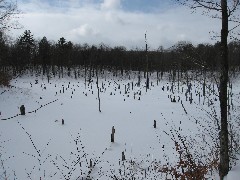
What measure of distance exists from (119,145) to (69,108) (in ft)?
37.9

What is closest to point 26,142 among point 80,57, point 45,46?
point 45,46

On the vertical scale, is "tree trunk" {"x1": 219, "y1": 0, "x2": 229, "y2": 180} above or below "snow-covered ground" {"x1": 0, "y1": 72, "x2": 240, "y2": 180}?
above

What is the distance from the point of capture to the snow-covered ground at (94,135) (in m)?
17.7

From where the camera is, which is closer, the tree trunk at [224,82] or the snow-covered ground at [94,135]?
the tree trunk at [224,82]

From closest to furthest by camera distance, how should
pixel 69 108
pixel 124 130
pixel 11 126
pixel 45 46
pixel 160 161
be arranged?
pixel 160 161 < pixel 11 126 < pixel 124 130 < pixel 69 108 < pixel 45 46

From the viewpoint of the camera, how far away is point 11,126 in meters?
24.4

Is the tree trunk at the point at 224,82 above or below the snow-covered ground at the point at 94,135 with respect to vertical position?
above

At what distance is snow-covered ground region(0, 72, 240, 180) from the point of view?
1769 cm

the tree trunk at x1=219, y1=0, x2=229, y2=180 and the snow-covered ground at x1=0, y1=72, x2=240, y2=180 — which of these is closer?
the tree trunk at x1=219, y1=0, x2=229, y2=180

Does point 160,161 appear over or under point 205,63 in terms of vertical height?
under

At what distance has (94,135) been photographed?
80.0 feet

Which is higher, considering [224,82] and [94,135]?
[224,82]

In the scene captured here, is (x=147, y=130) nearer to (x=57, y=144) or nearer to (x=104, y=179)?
(x=57, y=144)

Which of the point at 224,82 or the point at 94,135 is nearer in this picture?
the point at 224,82
